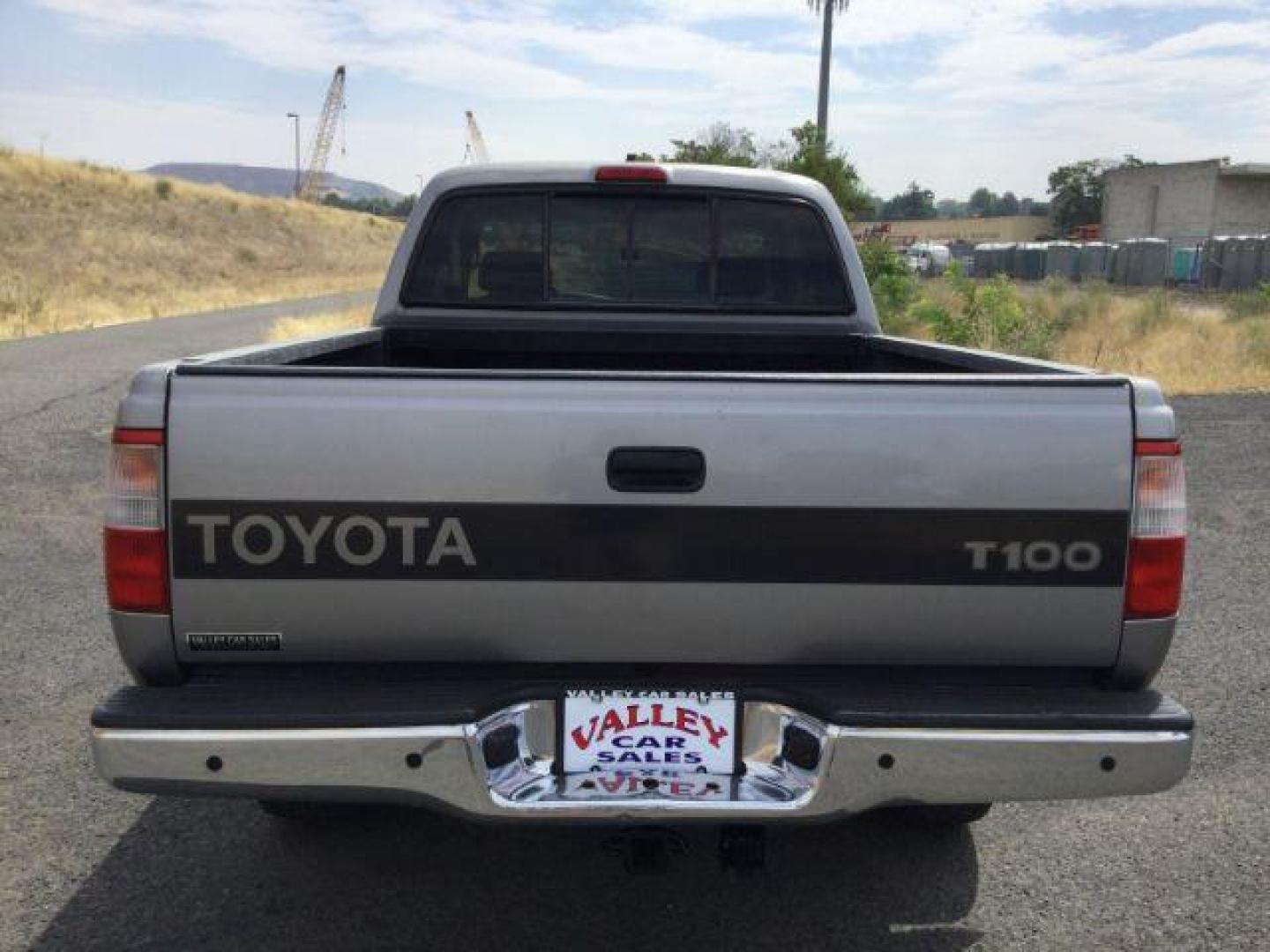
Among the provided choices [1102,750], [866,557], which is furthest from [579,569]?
[1102,750]

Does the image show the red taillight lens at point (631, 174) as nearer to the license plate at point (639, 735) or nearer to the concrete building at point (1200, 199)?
the license plate at point (639, 735)

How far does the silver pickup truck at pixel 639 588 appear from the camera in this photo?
2.45 metres

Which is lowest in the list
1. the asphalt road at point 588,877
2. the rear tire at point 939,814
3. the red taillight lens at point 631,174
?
the asphalt road at point 588,877

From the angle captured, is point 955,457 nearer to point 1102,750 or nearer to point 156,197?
point 1102,750

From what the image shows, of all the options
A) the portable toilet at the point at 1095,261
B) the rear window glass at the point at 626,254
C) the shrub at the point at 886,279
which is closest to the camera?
the rear window glass at the point at 626,254

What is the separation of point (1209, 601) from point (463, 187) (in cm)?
454

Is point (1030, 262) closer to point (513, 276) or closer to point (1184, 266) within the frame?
point (1184, 266)

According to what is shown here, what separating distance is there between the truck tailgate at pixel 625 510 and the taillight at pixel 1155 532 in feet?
0.13

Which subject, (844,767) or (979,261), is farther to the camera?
(979,261)

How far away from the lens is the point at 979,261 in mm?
62938

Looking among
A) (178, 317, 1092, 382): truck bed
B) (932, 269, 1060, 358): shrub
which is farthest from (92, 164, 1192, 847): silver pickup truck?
(932, 269, 1060, 358): shrub

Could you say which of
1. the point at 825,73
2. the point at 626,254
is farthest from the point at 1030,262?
the point at 626,254

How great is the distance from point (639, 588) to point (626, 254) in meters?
2.27

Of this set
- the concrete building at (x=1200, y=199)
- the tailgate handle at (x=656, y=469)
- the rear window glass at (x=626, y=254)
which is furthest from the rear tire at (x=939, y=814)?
the concrete building at (x=1200, y=199)
